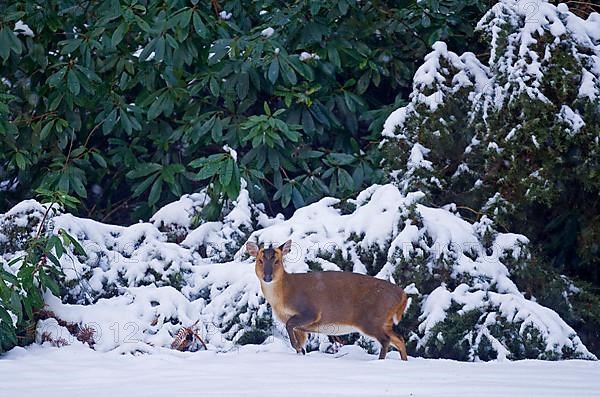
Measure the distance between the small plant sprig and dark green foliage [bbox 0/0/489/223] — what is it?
65.9 inches

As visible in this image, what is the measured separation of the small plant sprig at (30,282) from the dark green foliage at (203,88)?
65.9 inches

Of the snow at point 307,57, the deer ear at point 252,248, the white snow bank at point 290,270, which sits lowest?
the white snow bank at point 290,270

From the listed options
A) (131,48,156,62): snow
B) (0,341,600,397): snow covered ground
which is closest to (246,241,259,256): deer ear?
(0,341,600,397): snow covered ground

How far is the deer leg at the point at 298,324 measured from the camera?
779 centimetres

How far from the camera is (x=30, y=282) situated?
313 inches

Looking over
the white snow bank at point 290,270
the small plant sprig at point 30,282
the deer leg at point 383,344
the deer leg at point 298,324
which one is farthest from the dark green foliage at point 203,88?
the deer leg at point 383,344

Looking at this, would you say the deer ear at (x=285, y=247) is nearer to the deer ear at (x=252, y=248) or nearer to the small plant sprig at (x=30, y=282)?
the deer ear at (x=252, y=248)

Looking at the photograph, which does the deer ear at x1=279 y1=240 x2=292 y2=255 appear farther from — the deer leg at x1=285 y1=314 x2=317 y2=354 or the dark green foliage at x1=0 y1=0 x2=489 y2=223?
the dark green foliage at x1=0 y1=0 x2=489 y2=223

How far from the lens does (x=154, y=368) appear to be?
22.9 feet

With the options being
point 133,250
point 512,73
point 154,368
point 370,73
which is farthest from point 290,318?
point 370,73

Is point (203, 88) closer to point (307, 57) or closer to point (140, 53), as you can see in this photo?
point (140, 53)

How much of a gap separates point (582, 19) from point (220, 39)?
11.3ft

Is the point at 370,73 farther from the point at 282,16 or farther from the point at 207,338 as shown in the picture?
the point at 207,338

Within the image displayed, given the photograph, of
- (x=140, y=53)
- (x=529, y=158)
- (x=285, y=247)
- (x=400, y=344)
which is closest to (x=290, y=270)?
(x=285, y=247)
